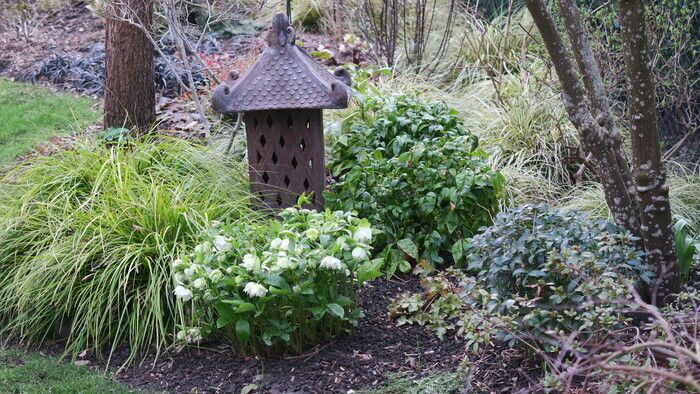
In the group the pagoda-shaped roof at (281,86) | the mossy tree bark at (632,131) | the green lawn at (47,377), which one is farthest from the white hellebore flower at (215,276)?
the mossy tree bark at (632,131)

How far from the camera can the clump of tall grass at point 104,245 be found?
4512mm

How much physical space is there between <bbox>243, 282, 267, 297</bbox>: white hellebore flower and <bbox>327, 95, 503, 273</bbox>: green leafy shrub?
1348 mm

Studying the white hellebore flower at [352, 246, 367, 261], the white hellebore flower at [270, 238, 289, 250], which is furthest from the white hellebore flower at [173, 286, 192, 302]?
the white hellebore flower at [352, 246, 367, 261]

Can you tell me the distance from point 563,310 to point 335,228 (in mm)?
1179

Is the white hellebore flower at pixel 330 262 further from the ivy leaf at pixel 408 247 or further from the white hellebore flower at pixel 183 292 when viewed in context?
the ivy leaf at pixel 408 247

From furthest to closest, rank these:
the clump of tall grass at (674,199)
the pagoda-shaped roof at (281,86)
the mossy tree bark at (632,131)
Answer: the clump of tall grass at (674,199) → the pagoda-shaped roof at (281,86) → the mossy tree bark at (632,131)

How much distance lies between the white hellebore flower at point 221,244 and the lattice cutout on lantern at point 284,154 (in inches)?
43.7

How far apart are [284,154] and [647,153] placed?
2.25 meters

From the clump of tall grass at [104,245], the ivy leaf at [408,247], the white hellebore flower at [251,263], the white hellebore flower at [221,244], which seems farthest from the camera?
the ivy leaf at [408,247]

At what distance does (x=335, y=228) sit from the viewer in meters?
4.15

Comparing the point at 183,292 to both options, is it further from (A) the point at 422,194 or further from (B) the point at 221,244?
(A) the point at 422,194

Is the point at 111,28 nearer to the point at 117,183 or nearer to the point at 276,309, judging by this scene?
the point at 117,183

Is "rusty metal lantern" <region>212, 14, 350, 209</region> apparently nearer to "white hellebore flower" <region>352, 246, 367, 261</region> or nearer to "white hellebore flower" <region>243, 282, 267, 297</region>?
"white hellebore flower" <region>352, 246, 367, 261</region>

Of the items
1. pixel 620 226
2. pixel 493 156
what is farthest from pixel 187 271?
pixel 493 156
